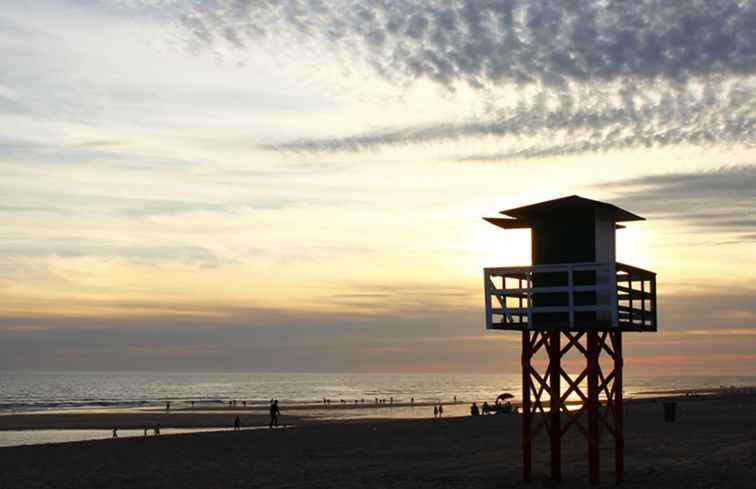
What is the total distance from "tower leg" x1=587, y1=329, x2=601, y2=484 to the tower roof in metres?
2.80

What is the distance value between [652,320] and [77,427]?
4706 centimetres

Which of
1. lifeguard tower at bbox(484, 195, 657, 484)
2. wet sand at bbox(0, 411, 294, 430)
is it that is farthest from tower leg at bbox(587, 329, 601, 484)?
wet sand at bbox(0, 411, 294, 430)

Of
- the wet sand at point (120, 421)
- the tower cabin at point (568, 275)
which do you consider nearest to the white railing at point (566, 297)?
the tower cabin at point (568, 275)

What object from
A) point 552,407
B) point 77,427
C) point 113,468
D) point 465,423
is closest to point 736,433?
point 465,423

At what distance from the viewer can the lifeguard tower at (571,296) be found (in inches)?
779

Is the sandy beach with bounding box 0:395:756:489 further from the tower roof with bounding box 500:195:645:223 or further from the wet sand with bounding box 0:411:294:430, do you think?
the wet sand with bounding box 0:411:294:430

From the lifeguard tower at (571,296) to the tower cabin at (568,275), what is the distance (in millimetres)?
22

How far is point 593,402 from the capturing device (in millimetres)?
20109

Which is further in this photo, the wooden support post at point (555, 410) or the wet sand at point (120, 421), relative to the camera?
the wet sand at point (120, 421)

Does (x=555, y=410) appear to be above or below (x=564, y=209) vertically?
below

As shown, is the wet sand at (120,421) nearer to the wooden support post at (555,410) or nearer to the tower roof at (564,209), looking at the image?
the wooden support post at (555,410)

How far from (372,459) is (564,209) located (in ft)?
37.3

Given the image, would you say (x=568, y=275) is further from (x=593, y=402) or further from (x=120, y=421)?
(x=120, y=421)

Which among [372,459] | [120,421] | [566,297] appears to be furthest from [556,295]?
[120,421]
